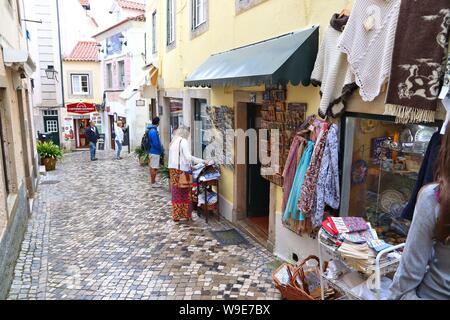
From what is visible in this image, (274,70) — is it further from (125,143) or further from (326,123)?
(125,143)

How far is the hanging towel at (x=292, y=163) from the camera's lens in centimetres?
415

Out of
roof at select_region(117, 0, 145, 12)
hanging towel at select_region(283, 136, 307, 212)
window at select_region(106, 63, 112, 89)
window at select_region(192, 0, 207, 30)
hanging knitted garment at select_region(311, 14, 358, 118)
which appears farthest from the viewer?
window at select_region(106, 63, 112, 89)

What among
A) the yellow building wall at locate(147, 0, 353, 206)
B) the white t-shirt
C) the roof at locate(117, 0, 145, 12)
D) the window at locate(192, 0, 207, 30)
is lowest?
the white t-shirt

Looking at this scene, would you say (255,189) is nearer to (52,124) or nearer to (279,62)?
(279,62)

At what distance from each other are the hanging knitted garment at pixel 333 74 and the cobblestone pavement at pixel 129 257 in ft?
7.24

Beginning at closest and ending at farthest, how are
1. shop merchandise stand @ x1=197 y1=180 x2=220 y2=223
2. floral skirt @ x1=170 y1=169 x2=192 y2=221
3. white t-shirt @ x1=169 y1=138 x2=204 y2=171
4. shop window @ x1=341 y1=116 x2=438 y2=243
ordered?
shop window @ x1=341 y1=116 x2=438 y2=243, white t-shirt @ x1=169 y1=138 x2=204 y2=171, floral skirt @ x1=170 y1=169 x2=192 y2=221, shop merchandise stand @ x1=197 y1=180 x2=220 y2=223

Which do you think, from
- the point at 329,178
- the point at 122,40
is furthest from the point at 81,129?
the point at 329,178

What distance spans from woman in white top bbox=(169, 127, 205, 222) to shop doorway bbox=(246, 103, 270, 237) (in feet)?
3.48

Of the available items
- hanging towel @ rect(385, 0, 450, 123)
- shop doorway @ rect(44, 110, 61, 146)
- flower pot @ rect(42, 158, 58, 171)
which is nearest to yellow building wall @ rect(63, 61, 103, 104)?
shop doorway @ rect(44, 110, 61, 146)

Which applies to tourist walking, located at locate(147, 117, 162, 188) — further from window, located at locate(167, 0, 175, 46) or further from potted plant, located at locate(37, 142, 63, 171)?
potted plant, located at locate(37, 142, 63, 171)

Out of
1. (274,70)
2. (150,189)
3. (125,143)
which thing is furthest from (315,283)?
(125,143)

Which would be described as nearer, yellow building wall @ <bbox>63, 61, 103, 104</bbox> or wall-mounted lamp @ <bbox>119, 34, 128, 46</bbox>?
wall-mounted lamp @ <bbox>119, 34, 128, 46</bbox>

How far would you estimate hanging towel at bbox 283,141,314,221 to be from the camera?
4.01 m

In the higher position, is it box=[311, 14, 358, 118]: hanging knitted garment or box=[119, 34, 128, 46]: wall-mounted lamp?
box=[119, 34, 128, 46]: wall-mounted lamp
